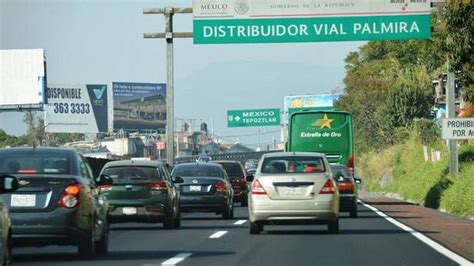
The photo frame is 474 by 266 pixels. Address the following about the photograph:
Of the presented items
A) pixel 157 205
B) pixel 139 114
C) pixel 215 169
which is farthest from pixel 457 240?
pixel 139 114

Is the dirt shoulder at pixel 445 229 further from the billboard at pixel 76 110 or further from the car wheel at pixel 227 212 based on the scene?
the billboard at pixel 76 110

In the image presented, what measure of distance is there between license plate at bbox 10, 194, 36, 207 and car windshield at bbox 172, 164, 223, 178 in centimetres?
1670

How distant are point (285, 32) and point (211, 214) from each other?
7343mm

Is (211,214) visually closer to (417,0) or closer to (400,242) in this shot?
(417,0)

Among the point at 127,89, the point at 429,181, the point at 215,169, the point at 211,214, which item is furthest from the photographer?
the point at 127,89

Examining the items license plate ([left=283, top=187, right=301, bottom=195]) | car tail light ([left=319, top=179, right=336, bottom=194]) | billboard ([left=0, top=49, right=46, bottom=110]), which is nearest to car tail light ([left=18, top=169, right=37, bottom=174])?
license plate ([left=283, top=187, right=301, bottom=195])

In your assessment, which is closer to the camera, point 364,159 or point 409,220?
point 409,220

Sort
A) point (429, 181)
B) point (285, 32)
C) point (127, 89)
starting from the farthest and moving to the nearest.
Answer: point (127, 89)
point (429, 181)
point (285, 32)

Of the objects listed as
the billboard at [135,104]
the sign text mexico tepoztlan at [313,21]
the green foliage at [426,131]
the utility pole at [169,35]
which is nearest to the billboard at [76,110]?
the billboard at [135,104]

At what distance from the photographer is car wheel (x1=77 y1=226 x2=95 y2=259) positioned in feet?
53.5

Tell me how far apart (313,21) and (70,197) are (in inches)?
970

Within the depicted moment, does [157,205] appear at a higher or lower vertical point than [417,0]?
lower

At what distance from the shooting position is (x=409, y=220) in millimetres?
30125

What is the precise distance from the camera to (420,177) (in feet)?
169
